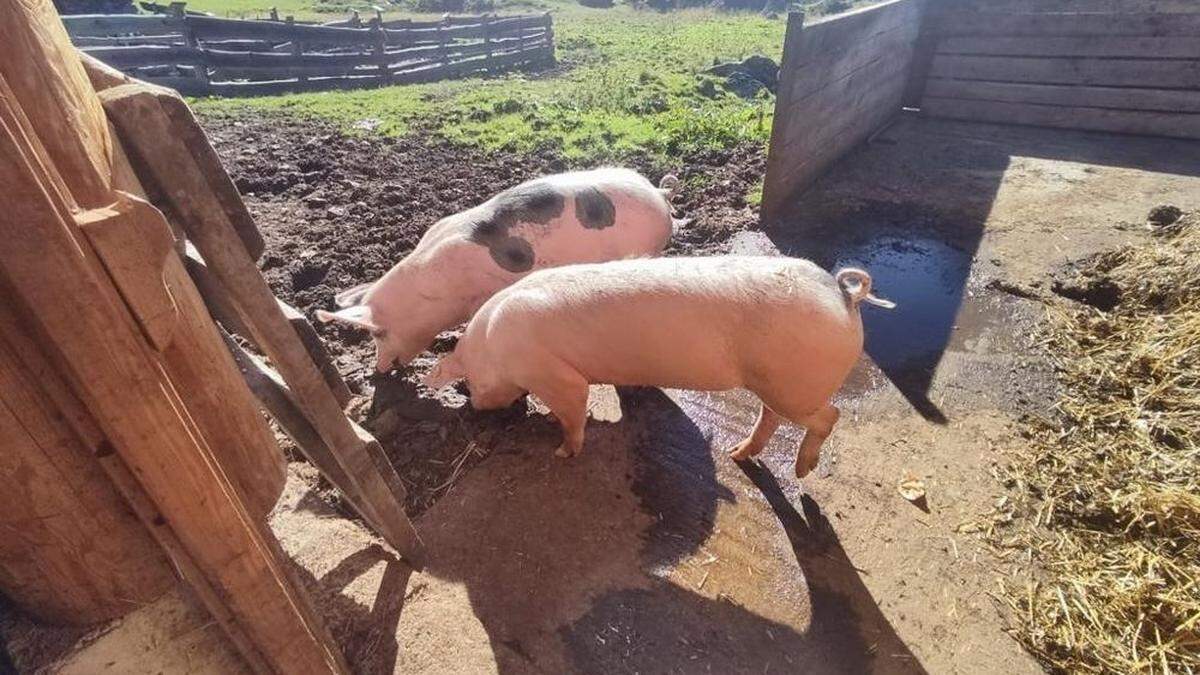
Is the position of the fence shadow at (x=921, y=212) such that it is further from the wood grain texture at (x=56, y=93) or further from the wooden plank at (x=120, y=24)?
the wooden plank at (x=120, y=24)

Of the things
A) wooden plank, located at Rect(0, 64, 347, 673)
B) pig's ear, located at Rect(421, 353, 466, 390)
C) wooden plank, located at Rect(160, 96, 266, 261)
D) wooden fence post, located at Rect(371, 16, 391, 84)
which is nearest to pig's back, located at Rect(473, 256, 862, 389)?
pig's ear, located at Rect(421, 353, 466, 390)

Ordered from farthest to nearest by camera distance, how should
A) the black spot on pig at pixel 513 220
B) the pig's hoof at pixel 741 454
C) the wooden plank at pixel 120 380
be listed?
the black spot on pig at pixel 513 220
the pig's hoof at pixel 741 454
the wooden plank at pixel 120 380

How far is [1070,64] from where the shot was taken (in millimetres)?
8477

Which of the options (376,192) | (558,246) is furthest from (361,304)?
(376,192)

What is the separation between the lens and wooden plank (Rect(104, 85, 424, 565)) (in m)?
1.35

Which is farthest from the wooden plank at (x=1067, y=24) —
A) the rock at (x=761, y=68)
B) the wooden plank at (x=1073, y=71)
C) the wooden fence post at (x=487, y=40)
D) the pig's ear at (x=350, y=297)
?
the wooden fence post at (x=487, y=40)

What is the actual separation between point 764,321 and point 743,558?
123 centimetres

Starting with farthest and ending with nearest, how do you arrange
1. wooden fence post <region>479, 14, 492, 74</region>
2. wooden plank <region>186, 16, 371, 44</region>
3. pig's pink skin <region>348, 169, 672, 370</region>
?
1. wooden fence post <region>479, 14, 492, 74</region>
2. wooden plank <region>186, 16, 371, 44</region>
3. pig's pink skin <region>348, 169, 672, 370</region>

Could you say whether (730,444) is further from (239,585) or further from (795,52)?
(795,52)

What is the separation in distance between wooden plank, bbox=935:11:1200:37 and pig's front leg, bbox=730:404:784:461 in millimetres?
8901

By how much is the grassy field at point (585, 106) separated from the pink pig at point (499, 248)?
10.7 ft

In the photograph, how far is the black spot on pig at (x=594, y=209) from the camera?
14.8ft

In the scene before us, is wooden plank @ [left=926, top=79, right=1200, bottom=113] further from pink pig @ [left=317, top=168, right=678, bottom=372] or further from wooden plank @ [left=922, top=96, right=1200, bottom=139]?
pink pig @ [left=317, top=168, right=678, bottom=372]

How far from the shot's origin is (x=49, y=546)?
1.20 m
